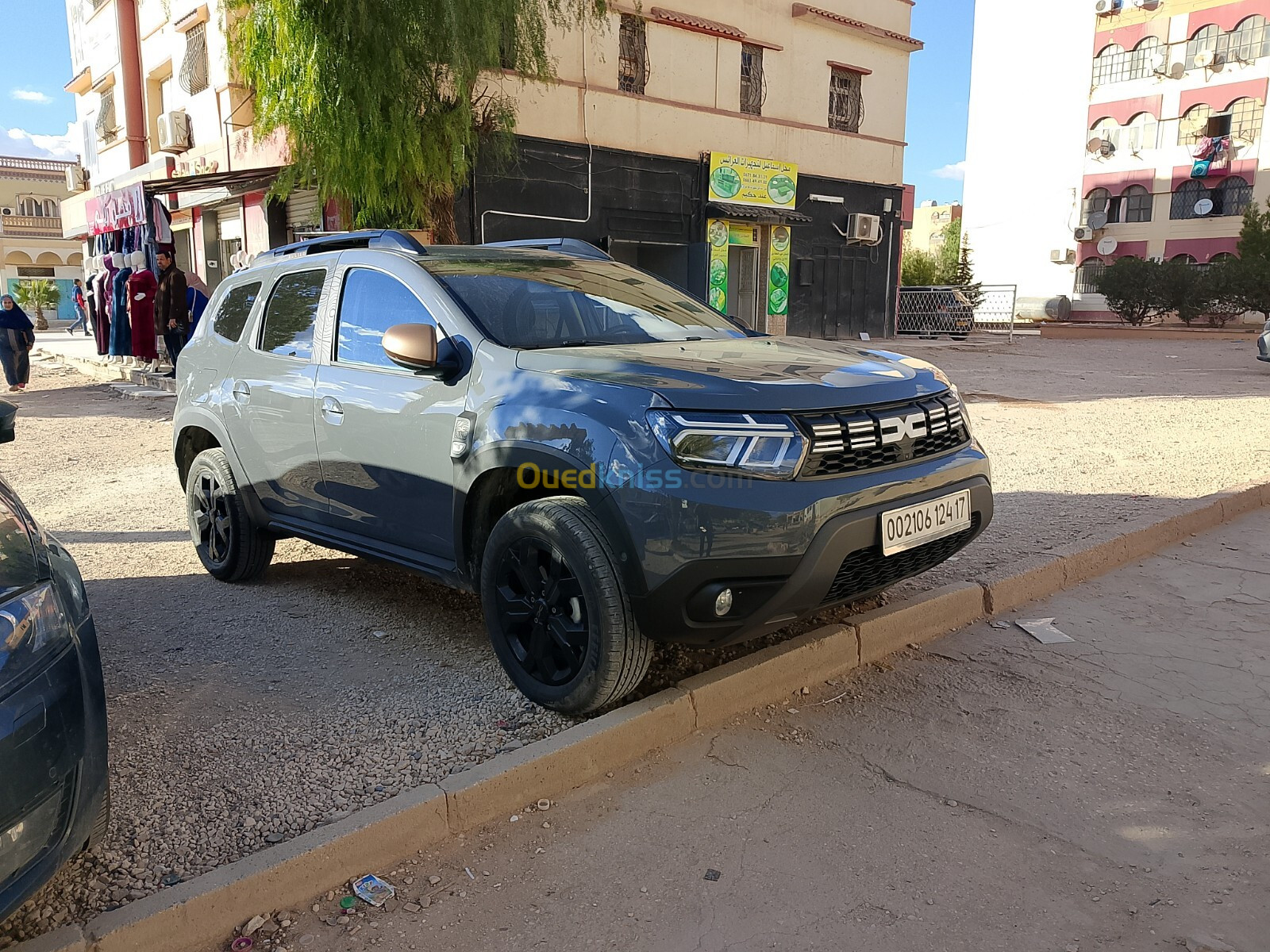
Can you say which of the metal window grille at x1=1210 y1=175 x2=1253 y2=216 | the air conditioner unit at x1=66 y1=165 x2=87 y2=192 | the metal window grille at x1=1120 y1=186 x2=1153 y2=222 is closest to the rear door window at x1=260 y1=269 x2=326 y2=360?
the air conditioner unit at x1=66 y1=165 x2=87 y2=192

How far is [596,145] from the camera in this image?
58.3 ft

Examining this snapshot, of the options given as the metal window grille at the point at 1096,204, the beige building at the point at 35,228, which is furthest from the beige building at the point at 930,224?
the beige building at the point at 35,228

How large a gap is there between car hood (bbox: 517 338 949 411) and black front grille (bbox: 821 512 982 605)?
21.3 inches

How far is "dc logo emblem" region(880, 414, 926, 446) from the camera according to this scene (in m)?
3.27

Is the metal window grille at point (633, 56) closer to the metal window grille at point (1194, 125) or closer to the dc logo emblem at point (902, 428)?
the dc logo emblem at point (902, 428)

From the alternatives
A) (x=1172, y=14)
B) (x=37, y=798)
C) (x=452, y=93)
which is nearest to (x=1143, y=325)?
(x=1172, y=14)

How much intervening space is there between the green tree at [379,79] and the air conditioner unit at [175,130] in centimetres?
616

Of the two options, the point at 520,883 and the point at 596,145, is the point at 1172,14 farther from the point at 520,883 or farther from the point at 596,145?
the point at 520,883

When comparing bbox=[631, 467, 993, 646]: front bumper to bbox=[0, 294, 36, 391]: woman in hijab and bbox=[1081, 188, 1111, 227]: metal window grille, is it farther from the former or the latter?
bbox=[1081, 188, 1111, 227]: metal window grille

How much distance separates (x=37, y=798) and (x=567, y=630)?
64.4 inches

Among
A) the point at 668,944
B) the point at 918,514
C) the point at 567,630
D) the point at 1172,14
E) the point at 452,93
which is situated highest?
the point at 1172,14

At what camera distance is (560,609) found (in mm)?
3256

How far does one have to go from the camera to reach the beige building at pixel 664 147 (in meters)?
16.8

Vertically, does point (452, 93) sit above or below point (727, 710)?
above
